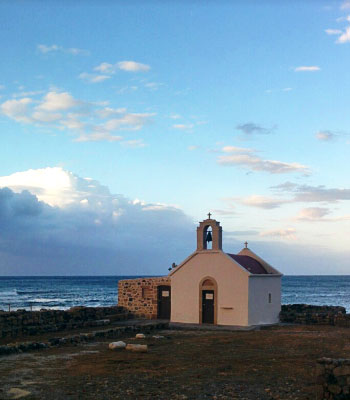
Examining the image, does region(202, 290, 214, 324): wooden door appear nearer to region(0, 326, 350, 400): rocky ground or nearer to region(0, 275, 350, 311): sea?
region(0, 326, 350, 400): rocky ground

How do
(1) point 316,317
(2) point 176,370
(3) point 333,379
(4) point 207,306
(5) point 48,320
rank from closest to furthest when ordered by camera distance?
(3) point 333,379 → (2) point 176,370 → (5) point 48,320 → (4) point 207,306 → (1) point 316,317

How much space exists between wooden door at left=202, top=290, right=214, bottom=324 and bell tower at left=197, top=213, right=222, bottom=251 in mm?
2293

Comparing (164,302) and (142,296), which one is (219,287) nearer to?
(164,302)

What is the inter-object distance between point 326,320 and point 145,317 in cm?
964

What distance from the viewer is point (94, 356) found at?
15.9 metres

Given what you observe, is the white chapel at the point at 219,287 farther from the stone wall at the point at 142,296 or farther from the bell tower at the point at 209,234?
the stone wall at the point at 142,296

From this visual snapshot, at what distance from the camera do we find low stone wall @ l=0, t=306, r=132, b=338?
2083cm

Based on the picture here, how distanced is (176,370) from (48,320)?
10580 mm

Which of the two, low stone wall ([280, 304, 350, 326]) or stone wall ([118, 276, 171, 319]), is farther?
stone wall ([118, 276, 171, 319])

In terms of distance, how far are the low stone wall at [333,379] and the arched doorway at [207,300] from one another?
16.2m

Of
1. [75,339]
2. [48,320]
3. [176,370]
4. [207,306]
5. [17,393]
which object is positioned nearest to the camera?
[17,393]

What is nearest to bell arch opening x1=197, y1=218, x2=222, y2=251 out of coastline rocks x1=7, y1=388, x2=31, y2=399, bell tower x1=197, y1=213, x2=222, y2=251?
bell tower x1=197, y1=213, x2=222, y2=251

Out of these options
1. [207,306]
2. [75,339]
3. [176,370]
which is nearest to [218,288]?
[207,306]

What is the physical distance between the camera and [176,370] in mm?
13586
